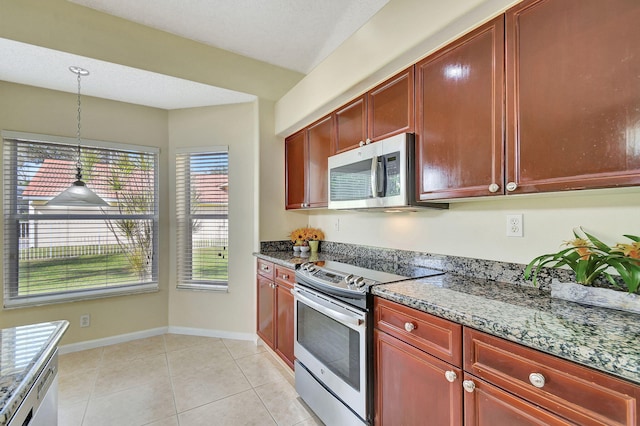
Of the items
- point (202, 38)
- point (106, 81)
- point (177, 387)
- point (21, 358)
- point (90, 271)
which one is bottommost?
point (177, 387)

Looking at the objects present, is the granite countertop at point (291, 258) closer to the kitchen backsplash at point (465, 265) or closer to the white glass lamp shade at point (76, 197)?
the kitchen backsplash at point (465, 265)

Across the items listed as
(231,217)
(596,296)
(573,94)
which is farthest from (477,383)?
(231,217)

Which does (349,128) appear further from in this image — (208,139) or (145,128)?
(145,128)

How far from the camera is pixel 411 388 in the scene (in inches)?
53.4

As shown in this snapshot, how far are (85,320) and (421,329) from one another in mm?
3387

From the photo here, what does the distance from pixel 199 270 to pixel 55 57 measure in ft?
7.51

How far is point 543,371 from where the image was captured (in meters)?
0.91

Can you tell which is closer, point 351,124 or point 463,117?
point 463,117

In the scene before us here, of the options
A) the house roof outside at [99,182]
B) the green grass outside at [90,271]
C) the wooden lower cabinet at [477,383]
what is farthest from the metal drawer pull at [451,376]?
the house roof outside at [99,182]

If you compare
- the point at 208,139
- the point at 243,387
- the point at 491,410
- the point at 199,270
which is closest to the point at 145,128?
the point at 208,139

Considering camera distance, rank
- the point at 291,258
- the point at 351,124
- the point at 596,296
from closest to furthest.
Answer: the point at 596,296, the point at 351,124, the point at 291,258

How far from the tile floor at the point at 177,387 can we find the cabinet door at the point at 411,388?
0.77 meters

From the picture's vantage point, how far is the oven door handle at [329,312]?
5.32 feet

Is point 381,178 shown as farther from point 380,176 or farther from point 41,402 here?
point 41,402
